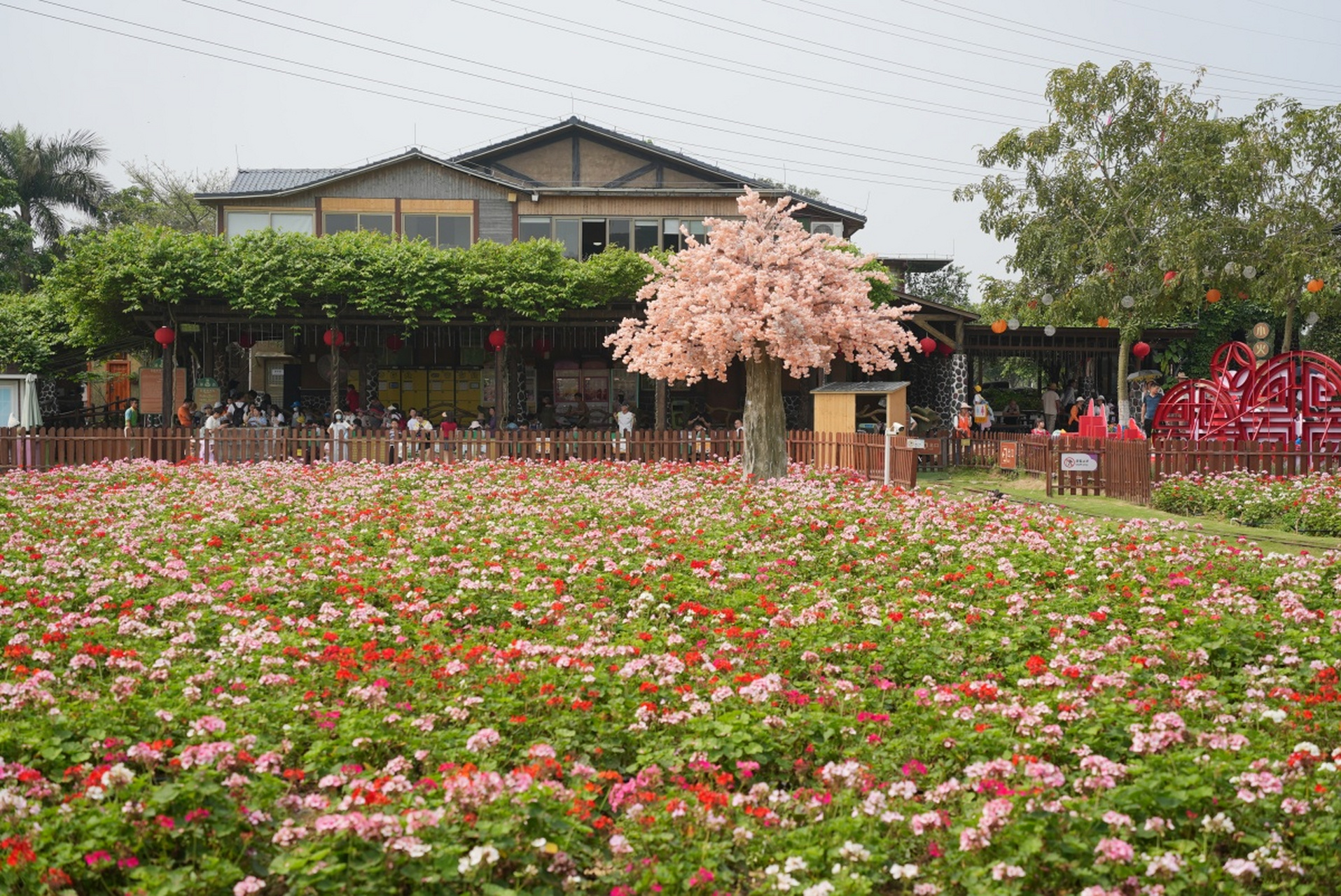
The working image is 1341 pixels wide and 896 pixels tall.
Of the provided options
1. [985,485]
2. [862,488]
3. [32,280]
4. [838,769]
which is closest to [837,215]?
[985,485]

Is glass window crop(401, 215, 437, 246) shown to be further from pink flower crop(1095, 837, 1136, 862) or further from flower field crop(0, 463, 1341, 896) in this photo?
pink flower crop(1095, 837, 1136, 862)

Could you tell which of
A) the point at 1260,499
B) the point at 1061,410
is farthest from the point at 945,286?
the point at 1260,499

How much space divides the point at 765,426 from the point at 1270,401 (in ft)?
36.9

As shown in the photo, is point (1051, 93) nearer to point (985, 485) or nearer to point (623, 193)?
point (623, 193)

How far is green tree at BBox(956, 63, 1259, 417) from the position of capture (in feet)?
98.0

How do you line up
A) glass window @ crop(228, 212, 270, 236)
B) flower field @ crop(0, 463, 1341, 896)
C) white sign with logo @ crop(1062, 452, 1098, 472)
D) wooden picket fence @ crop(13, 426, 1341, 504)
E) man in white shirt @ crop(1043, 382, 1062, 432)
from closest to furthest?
flower field @ crop(0, 463, 1341, 896), white sign with logo @ crop(1062, 452, 1098, 472), wooden picket fence @ crop(13, 426, 1341, 504), glass window @ crop(228, 212, 270, 236), man in white shirt @ crop(1043, 382, 1062, 432)

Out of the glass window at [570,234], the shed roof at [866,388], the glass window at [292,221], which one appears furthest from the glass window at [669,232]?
the shed roof at [866,388]

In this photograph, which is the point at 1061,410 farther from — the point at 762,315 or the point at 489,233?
the point at 762,315

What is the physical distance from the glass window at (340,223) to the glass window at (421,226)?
1.38 m

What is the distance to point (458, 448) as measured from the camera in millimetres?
22516

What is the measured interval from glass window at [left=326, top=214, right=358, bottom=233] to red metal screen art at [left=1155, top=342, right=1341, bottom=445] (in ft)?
71.9

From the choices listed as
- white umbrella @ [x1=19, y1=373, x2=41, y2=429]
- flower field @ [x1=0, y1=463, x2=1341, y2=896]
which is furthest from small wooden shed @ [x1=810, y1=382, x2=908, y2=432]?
white umbrella @ [x1=19, y1=373, x2=41, y2=429]

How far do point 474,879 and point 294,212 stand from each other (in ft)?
98.0

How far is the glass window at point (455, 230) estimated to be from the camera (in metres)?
31.8
